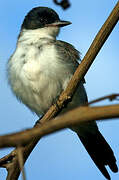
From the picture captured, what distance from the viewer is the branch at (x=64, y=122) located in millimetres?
833

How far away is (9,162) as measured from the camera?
307 centimetres

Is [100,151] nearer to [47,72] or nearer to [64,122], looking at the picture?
[47,72]

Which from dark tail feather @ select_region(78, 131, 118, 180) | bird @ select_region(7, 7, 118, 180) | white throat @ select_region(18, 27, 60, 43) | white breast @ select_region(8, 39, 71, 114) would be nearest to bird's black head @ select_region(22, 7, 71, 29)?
bird @ select_region(7, 7, 118, 180)

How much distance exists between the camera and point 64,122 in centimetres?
85

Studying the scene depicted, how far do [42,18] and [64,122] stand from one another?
19.5 ft

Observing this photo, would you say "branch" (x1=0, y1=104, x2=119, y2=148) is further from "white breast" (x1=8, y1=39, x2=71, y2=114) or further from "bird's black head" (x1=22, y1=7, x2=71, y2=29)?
"bird's black head" (x1=22, y1=7, x2=71, y2=29)

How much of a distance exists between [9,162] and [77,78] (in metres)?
0.90

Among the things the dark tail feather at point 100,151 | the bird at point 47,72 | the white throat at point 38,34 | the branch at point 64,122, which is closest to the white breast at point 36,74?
the bird at point 47,72

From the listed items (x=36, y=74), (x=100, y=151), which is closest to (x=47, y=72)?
(x=36, y=74)

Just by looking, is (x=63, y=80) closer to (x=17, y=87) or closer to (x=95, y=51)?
(x=17, y=87)

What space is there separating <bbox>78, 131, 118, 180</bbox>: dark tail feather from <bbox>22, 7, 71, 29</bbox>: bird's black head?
1988 millimetres

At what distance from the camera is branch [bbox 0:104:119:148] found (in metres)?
0.83

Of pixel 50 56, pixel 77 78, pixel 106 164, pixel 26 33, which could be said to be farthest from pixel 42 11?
pixel 77 78

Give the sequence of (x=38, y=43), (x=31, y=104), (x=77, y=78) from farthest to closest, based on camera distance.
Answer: (x=31, y=104) < (x=38, y=43) < (x=77, y=78)
